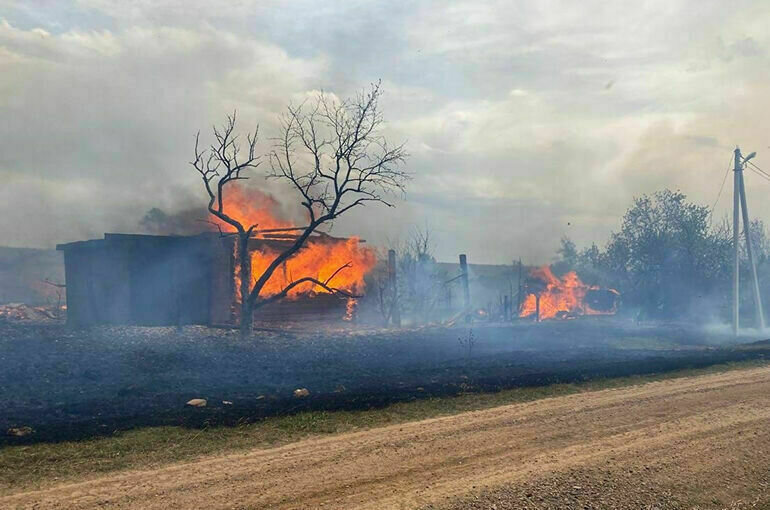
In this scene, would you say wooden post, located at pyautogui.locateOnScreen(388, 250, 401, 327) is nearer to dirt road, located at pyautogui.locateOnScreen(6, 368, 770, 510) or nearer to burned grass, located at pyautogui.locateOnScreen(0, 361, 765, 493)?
burned grass, located at pyautogui.locateOnScreen(0, 361, 765, 493)

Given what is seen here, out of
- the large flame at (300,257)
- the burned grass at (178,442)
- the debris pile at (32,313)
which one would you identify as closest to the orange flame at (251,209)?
the large flame at (300,257)

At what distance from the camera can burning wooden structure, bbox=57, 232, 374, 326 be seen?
26.0 metres

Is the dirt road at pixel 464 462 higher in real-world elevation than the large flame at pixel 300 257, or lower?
lower

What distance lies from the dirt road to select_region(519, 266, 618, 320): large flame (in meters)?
29.9

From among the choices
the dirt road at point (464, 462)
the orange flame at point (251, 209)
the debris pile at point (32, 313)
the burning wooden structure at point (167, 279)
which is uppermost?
the orange flame at point (251, 209)

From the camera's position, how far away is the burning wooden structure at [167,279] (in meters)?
26.0

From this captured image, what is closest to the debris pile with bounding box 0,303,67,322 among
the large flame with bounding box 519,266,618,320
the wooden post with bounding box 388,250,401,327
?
the wooden post with bounding box 388,250,401,327

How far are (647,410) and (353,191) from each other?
15545 millimetres

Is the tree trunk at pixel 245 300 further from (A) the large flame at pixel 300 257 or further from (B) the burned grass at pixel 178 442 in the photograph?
(B) the burned grass at pixel 178 442

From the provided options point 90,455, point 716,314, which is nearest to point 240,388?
point 90,455

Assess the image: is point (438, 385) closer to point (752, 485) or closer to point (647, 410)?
point (647, 410)

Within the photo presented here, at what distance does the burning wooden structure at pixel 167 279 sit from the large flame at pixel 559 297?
1911 cm

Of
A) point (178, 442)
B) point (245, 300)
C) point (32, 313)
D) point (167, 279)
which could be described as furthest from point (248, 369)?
point (32, 313)

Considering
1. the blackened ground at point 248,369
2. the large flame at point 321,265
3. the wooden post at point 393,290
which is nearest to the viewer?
the blackened ground at point 248,369
